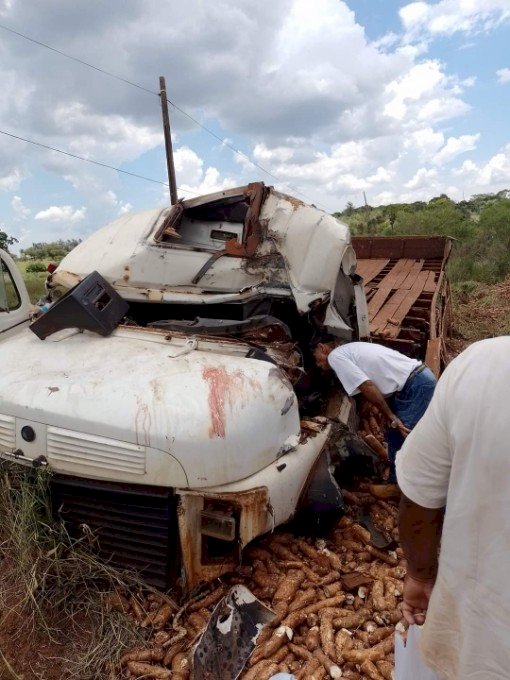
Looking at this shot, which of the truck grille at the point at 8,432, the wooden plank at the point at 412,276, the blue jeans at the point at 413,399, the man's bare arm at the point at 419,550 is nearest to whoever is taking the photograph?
the man's bare arm at the point at 419,550

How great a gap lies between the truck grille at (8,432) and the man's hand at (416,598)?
206 cm

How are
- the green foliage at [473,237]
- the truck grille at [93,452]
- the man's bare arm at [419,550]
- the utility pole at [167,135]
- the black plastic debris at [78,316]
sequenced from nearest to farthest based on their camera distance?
the man's bare arm at [419,550] → the truck grille at [93,452] → the black plastic debris at [78,316] → the utility pole at [167,135] → the green foliage at [473,237]

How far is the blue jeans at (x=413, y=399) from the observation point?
12.2 ft

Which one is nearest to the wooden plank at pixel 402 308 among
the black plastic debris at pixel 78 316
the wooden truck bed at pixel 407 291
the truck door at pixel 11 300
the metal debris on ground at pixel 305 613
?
the wooden truck bed at pixel 407 291

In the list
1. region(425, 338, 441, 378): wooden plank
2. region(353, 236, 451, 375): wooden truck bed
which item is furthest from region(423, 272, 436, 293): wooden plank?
region(425, 338, 441, 378): wooden plank

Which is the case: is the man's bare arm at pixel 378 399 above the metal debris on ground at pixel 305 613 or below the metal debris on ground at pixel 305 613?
above

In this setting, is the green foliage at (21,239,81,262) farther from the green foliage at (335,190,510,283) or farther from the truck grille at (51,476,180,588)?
the truck grille at (51,476,180,588)

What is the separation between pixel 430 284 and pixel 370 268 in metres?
1.61

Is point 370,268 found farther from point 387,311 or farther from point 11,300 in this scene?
point 11,300

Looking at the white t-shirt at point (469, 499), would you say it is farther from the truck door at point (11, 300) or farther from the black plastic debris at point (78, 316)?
the truck door at point (11, 300)

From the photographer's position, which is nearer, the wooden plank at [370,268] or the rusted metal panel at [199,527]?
the rusted metal panel at [199,527]

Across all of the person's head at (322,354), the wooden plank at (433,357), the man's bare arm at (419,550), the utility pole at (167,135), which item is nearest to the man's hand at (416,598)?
the man's bare arm at (419,550)

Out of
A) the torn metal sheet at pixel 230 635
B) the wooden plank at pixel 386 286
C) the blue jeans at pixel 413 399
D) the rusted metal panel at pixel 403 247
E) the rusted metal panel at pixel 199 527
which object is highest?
the rusted metal panel at pixel 403 247

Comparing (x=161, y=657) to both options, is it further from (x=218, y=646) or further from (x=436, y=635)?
(x=436, y=635)
